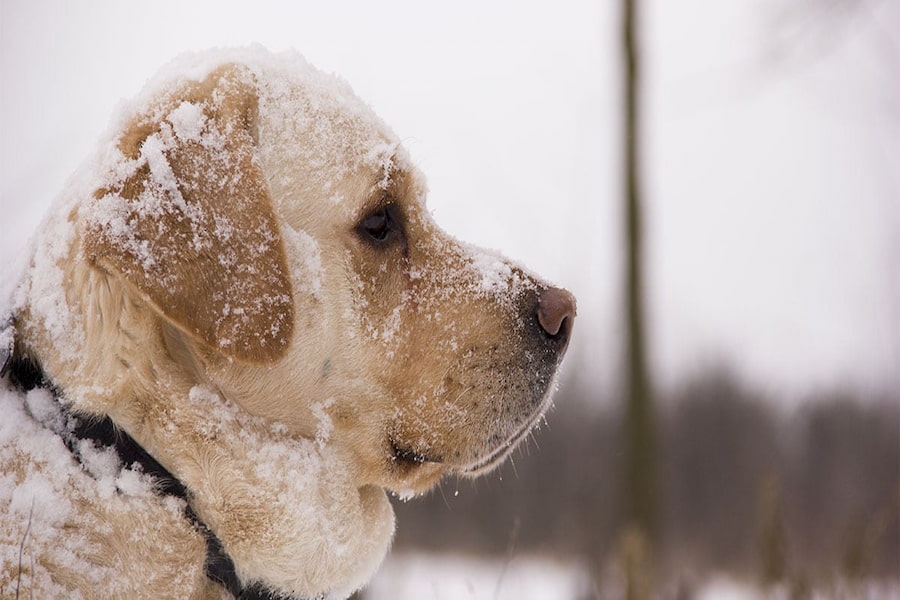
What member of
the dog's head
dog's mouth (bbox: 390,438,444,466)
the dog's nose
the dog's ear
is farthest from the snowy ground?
the dog's ear

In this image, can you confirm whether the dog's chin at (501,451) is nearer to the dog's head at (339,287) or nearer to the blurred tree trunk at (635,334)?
the dog's head at (339,287)

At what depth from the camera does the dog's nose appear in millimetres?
2529

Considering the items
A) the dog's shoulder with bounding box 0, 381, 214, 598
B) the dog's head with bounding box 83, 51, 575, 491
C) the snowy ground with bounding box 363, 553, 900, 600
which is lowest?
the snowy ground with bounding box 363, 553, 900, 600

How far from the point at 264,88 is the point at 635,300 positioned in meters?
5.79

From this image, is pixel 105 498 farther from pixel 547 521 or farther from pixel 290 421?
pixel 547 521

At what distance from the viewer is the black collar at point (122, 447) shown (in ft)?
6.33

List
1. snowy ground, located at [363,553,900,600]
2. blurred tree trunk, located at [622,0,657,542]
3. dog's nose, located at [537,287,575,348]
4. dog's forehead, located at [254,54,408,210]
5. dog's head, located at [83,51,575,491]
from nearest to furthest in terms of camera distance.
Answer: dog's head, located at [83,51,575,491] < dog's forehead, located at [254,54,408,210] < dog's nose, located at [537,287,575,348] < snowy ground, located at [363,553,900,600] < blurred tree trunk, located at [622,0,657,542]

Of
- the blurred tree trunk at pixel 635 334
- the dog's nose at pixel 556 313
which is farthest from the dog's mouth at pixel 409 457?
the blurred tree trunk at pixel 635 334

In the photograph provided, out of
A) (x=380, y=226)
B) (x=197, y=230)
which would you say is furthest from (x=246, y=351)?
(x=380, y=226)

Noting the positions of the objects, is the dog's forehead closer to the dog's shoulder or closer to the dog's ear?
the dog's ear

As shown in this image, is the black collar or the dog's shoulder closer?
the dog's shoulder

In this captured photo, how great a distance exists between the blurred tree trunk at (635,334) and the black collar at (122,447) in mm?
5905

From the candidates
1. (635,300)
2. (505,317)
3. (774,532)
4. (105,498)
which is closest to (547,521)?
(635,300)

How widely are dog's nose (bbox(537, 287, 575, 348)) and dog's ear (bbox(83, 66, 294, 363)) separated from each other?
82cm
